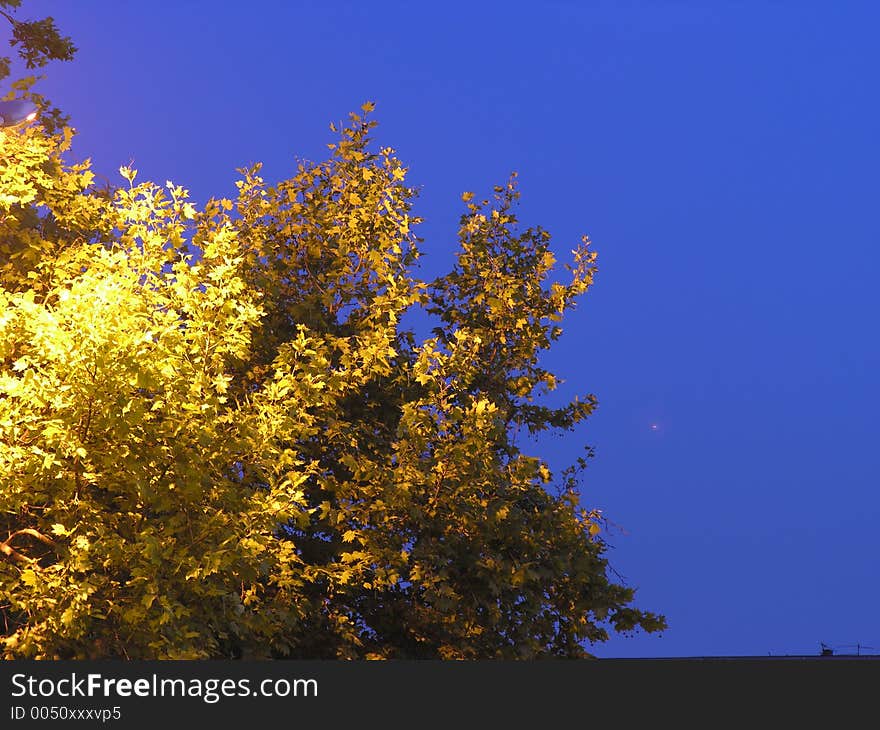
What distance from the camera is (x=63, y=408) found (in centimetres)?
1203

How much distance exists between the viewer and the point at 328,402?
17688 millimetres

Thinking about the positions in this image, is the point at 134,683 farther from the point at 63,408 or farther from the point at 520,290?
the point at 520,290

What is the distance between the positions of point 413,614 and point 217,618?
16.1ft

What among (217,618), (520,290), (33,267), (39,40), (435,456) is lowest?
(217,618)

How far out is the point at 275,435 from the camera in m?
13.5

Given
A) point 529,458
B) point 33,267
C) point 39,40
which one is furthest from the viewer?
point 39,40

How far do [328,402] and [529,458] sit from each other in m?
3.63

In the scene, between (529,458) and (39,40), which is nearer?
(529,458)

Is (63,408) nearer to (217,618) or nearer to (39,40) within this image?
(217,618)

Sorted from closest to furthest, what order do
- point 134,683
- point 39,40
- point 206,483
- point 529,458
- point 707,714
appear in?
Answer: point 707,714 < point 134,683 < point 206,483 < point 529,458 < point 39,40

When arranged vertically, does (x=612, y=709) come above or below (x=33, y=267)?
below

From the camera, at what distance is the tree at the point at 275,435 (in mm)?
12383

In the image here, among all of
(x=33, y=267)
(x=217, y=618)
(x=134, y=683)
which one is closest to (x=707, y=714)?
(x=134, y=683)

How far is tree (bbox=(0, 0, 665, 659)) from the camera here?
40.6 feet
